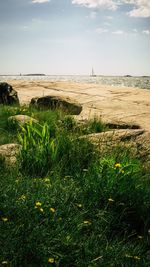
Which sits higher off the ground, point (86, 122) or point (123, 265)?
point (86, 122)

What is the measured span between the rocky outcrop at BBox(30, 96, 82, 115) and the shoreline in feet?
0.58

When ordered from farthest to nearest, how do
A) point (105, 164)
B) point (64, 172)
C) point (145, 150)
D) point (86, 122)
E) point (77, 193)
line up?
point (86, 122) → point (145, 150) → point (64, 172) → point (105, 164) → point (77, 193)

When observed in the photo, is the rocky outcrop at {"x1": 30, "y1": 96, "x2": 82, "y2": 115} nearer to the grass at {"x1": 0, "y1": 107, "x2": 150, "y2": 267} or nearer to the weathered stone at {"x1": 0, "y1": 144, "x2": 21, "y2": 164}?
the weathered stone at {"x1": 0, "y1": 144, "x2": 21, "y2": 164}

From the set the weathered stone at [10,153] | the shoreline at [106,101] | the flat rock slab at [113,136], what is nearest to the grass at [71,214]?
the weathered stone at [10,153]

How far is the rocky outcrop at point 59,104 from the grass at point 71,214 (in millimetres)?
2963

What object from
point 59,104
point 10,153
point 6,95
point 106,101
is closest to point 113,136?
point 10,153

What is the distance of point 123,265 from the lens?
73.0 inches

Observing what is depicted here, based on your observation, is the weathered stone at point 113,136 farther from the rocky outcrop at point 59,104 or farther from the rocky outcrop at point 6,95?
the rocky outcrop at point 6,95

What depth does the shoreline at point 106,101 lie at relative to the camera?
18.0ft

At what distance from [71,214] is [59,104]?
13.9 ft

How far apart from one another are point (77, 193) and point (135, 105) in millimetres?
4623

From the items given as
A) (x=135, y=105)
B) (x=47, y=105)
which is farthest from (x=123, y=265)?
(x=135, y=105)

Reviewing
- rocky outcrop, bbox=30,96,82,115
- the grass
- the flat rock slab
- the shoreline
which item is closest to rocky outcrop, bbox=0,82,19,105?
rocky outcrop, bbox=30,96,82,115

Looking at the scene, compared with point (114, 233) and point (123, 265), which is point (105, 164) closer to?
point (114, 233)
